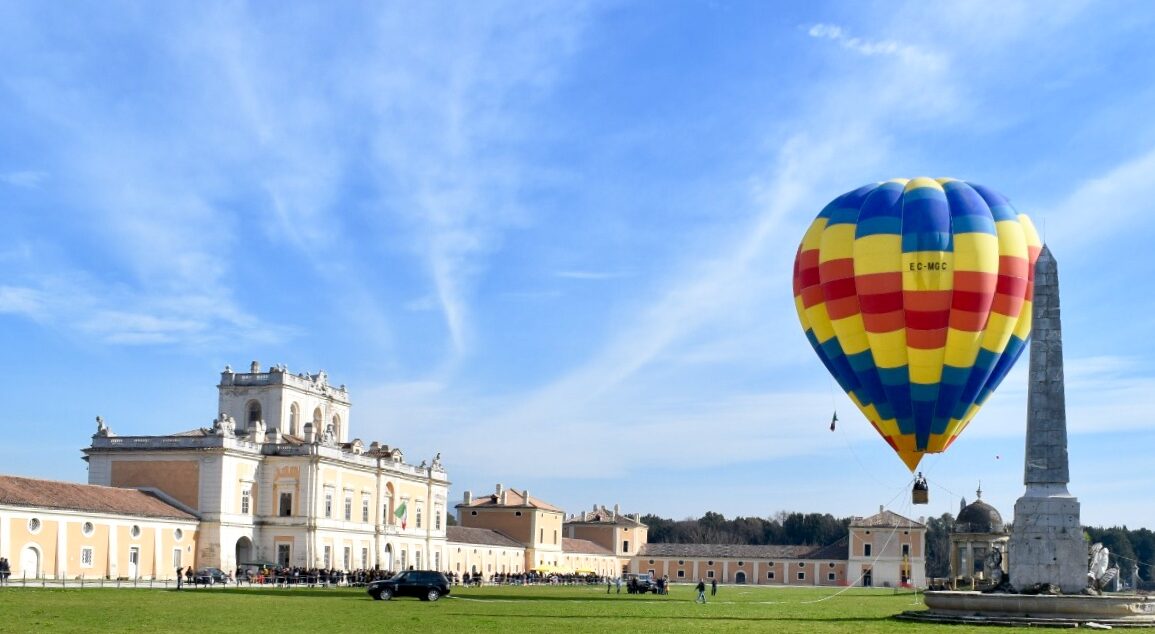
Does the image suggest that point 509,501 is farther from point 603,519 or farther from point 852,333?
point 852,333

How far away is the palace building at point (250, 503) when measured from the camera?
44.9m

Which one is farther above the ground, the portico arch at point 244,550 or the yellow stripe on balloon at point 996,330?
the yellow stripe on balloon at point 996,330

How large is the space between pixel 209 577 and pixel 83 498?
5.66 m

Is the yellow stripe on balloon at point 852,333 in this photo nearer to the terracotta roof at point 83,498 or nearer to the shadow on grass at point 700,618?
the shadow on grass at point 700,618

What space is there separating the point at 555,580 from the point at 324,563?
22.1 meters

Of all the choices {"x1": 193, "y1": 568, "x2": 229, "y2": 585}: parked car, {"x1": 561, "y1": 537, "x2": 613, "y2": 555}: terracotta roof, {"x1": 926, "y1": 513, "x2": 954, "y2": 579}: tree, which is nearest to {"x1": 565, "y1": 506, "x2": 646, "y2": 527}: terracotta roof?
{"x1": 561, "y1": 537, "x2": 613, "y2": 555}: terracotta roof

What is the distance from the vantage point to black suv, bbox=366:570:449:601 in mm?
34688

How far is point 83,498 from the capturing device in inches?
1834

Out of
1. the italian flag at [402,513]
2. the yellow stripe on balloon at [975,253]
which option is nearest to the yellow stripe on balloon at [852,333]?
the yellow stripe on balloon at [975,253]

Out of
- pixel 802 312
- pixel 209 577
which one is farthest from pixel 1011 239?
pixel 209 577

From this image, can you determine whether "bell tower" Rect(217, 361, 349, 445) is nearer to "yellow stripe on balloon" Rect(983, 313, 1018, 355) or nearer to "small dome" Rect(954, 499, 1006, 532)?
"small dome" Rect(954, 499, 1006, 532)

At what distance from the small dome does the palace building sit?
27.4 m

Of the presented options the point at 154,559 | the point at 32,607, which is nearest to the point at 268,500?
the point at 154,559

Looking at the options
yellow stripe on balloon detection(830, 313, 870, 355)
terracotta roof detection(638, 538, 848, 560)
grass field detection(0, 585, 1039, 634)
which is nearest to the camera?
grass field detection(0, 585, 1039, 634)
